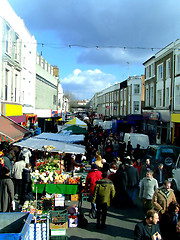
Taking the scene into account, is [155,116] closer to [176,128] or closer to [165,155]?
[176,128]

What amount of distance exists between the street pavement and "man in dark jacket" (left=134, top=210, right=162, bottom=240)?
240 centimetres

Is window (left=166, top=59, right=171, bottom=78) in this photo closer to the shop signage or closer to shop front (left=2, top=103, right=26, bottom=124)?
the shop signage

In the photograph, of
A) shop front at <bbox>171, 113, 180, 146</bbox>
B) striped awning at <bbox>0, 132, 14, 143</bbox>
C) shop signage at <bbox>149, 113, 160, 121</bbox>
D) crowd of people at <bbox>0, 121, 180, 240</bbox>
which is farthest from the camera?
shop signage at <bbox>149, 113, 160, 121</bbox>

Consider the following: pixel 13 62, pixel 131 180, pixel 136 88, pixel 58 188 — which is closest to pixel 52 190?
pixel 58 188

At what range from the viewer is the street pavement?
687 cm

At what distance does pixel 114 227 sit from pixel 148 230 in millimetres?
3122

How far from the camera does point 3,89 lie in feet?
56.7

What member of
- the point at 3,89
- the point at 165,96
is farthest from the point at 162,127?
the point at 3,89

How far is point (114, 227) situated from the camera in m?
7.48

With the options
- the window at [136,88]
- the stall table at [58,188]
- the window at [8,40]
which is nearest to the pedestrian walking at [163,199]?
the stall table at [58,188]

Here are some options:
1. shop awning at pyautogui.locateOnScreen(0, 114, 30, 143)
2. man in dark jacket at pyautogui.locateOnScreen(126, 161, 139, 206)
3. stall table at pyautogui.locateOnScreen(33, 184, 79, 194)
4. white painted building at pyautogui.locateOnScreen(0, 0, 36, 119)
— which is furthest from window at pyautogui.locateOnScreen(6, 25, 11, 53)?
man in dark jacket at pyautogui.locateOnScreen(126, 161, 139, 206)

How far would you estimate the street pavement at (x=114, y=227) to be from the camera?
6.87 meters

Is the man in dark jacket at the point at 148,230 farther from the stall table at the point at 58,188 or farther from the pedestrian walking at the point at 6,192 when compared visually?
the stall table at the point at 58,188

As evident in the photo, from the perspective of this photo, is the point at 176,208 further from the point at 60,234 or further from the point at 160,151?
the point at 160,151
